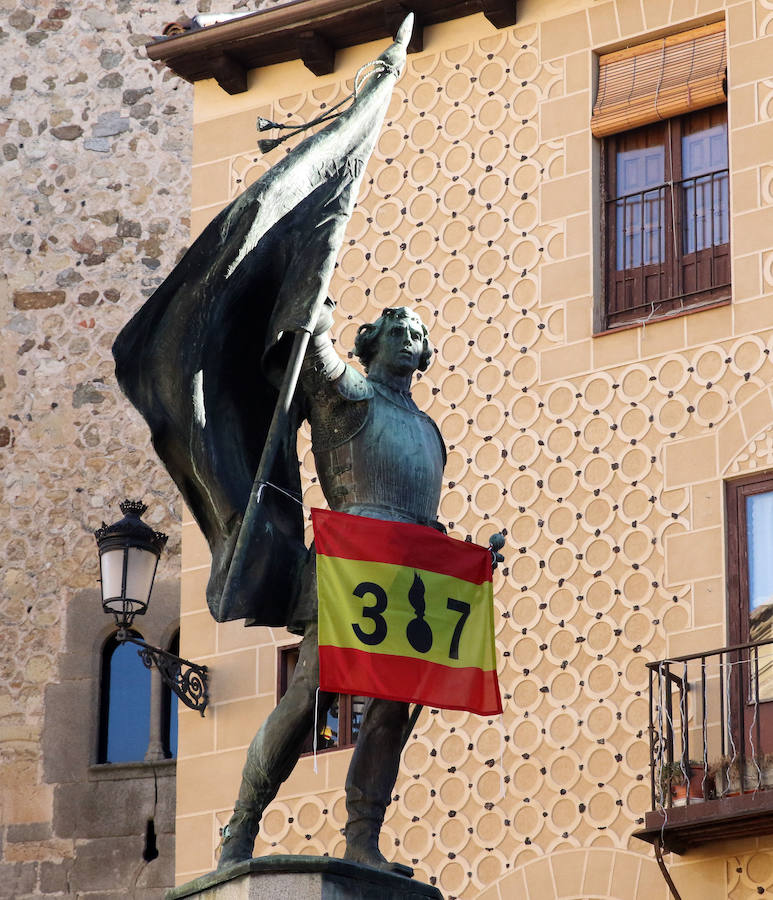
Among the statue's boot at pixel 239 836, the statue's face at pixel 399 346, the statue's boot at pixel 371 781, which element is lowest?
the statue's boot at pixel 239 836

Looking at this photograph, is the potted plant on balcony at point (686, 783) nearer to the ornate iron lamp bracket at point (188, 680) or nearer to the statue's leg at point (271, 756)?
the ornate iron lamp bracket at point (188, 680)

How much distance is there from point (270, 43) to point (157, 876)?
20.6 feet

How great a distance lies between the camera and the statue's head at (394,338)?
27.9ft

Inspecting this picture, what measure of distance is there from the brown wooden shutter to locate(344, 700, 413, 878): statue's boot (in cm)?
815

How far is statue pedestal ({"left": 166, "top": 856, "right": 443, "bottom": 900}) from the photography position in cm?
758

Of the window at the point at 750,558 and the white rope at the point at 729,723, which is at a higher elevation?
the window at the point at 750,558

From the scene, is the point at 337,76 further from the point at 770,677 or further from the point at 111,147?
the point at 770,677

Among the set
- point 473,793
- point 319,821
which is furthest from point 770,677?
point 319,821

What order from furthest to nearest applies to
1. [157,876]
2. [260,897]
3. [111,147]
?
[111,147], [157,876], [260,897]

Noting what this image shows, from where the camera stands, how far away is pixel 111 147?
20422mm

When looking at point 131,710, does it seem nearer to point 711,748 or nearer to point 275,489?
point 711,748

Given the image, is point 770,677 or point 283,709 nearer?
point 283,709

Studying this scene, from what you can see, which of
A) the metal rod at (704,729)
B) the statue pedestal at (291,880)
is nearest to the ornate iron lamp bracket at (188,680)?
the metal rod at (704,729)

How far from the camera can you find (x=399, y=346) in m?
8.51
